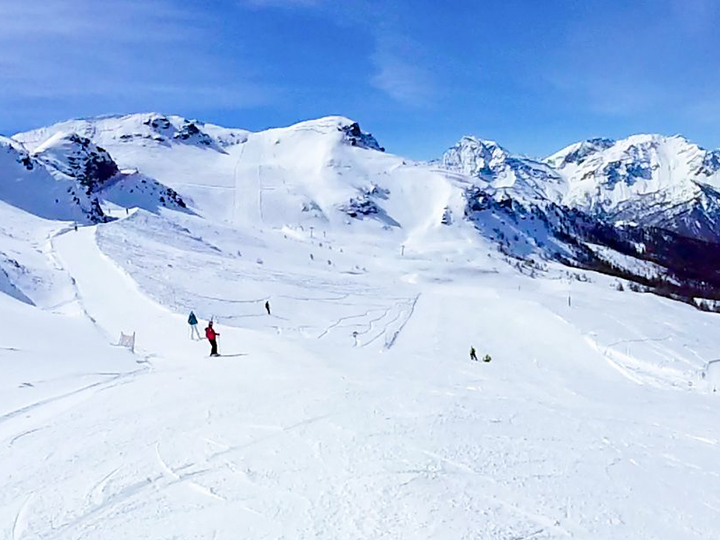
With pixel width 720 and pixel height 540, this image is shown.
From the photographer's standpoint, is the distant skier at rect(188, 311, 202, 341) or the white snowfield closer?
the white snowfield

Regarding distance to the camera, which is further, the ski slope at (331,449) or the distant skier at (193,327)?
the distant skier at (193,327)

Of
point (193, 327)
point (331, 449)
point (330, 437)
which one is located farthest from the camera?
point (193, 327)

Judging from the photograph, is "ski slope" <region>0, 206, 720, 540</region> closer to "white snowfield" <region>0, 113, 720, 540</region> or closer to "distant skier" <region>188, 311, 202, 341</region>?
"white snowfield" <region>0, 113, 720, 540</region>

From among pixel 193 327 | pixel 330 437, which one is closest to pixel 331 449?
pixel 330 437

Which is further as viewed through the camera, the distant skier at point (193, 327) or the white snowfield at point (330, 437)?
the distant skier at point (193, 327)

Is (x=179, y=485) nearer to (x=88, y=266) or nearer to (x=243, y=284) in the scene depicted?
(x=243, y=284)

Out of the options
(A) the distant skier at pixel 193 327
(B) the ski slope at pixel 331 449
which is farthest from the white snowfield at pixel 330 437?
(A) the distant skier at pixel 193 327

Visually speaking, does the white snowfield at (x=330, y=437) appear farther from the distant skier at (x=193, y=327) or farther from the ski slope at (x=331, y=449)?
the distant skier at (x=193, y=327)

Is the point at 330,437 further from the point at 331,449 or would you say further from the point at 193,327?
the point at 193,327

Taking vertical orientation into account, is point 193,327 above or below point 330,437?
below

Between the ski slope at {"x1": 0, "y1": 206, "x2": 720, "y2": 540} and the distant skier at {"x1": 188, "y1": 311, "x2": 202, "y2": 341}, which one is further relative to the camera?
the distant skier at {"x1": 188, "y1": 311, "x2": 202, "y2": 341}

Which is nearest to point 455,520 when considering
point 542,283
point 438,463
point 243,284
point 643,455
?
point 438,463

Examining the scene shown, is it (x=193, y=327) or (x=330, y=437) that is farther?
(x=193, y=327)

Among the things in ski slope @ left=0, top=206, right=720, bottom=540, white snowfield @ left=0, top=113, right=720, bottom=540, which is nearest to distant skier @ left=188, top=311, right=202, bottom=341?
ski slope @ left=0, top=206, right=720, bottom=540
